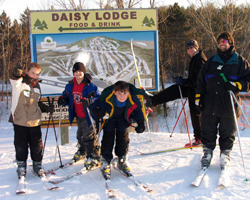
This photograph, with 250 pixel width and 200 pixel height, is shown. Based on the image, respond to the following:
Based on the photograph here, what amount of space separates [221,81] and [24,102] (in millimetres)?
2687

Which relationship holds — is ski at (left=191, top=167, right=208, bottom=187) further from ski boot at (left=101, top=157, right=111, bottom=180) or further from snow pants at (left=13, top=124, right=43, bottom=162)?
snow pants at (left=13, top=124, right=43, bottom=162)

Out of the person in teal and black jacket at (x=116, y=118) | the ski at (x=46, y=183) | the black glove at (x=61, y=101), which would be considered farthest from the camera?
the black glove at (x=61, y=101)

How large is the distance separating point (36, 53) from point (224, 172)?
501cm

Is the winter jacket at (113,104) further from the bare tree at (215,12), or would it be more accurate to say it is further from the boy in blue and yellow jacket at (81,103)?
the bare tree at (215,12)

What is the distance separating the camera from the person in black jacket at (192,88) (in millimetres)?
3771

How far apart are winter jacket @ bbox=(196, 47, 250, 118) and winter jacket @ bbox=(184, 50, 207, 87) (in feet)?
2.41

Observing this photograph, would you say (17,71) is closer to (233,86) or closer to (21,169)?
(21,169)

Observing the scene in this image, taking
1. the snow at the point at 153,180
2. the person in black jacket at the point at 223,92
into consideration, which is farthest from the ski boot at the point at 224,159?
the snow at the point at 153,180

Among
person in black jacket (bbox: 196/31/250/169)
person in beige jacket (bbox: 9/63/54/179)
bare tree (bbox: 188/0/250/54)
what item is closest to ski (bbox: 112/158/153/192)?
person in black jacket (bbox: 196/31/250/169)

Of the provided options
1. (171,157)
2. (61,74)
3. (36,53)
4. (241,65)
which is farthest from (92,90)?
(36,53)

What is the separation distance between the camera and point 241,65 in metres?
2.76

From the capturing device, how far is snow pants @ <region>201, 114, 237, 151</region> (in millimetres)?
2783

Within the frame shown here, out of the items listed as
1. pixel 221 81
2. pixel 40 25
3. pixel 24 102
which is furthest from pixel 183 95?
pixel 40 25

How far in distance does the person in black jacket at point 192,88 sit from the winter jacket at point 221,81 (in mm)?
808
